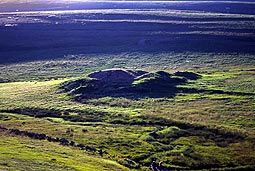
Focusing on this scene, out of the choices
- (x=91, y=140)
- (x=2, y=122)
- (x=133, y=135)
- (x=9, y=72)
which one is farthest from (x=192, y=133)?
(x=9, y=72)

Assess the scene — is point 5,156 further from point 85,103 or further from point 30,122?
point 85,103

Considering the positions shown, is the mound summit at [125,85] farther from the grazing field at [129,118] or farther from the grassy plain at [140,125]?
the grassy plain at [140,125]

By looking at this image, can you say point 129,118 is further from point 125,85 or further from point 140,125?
point 125,85

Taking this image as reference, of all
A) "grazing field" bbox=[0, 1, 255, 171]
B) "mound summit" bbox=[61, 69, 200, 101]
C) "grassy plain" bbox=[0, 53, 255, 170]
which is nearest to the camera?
"grassy plain" bbox=[0, 53, 255, 170]

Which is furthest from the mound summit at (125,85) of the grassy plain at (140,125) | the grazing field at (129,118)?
the grassy plain at (140,125)

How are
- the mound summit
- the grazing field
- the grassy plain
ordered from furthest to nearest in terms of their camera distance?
1. the mound summit
2. the grazing field
3. the grassy plain

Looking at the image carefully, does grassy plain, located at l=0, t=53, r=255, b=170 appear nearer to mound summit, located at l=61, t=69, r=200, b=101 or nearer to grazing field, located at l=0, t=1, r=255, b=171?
grazing field, located at l=0, t=1, r=255, b=171

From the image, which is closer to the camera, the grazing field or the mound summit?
the grazing field

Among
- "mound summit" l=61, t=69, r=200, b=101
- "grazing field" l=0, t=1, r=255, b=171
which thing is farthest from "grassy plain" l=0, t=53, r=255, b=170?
"mound summit" l=61, t=69, r=200, b=101

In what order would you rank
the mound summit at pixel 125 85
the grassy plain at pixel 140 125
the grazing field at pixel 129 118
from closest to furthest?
the grassy plain at pixel 140 125, the grazing field at pixel 129 118, the mound summit at pixel 125 85
